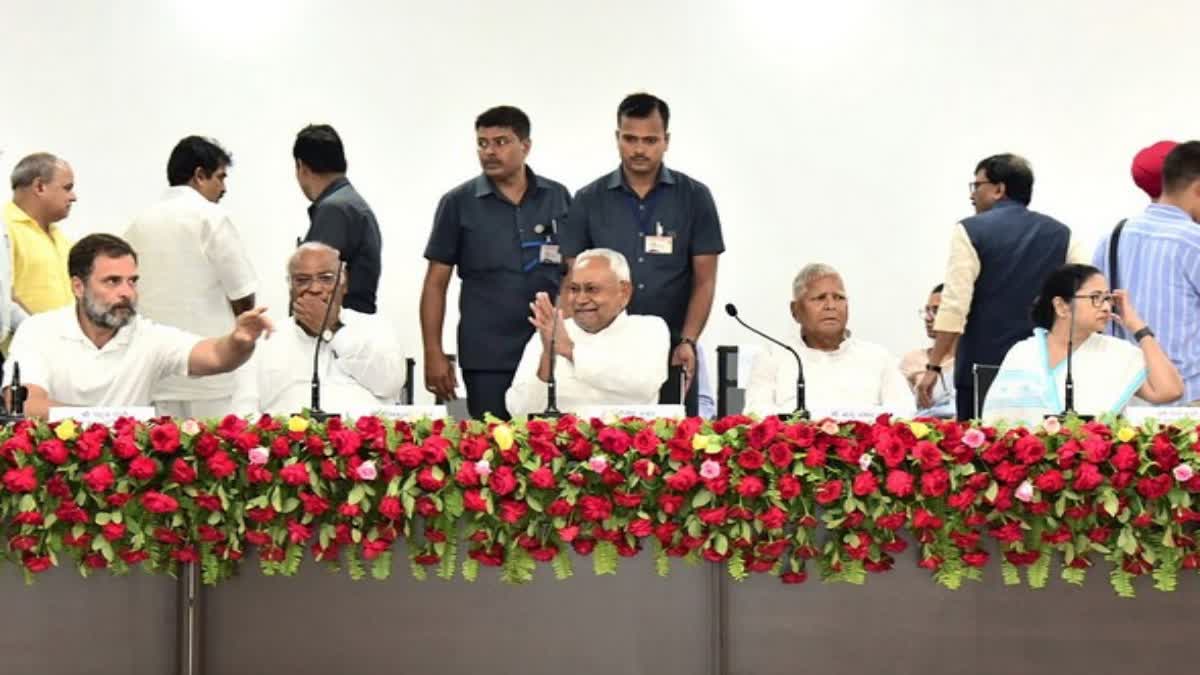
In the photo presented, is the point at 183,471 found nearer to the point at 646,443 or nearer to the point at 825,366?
the point at 646,443

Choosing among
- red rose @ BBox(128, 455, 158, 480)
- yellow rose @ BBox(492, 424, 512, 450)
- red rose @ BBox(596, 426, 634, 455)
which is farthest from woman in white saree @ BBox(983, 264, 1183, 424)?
red rose @ BBox(128, 455, 158, 480)

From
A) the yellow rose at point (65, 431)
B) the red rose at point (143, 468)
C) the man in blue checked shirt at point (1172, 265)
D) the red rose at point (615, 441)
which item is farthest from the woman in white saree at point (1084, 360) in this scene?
the yellow rose at point (65, 431)

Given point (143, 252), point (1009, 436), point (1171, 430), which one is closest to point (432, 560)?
point (1009, 436)

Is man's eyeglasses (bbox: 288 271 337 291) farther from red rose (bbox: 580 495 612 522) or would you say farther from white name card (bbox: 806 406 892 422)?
red rose (bbox: 580 495 612 522)

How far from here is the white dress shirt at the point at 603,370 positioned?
3889 millimetres

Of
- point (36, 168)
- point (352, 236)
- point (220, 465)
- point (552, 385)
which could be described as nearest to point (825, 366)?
point (552, 385)

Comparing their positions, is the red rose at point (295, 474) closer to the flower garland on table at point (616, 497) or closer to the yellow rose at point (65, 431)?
the flower garland on table at point (616, 497)

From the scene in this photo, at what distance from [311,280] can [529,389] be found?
60 centimetres

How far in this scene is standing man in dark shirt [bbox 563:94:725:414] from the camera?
4.50 metres

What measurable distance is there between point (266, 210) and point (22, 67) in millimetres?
973

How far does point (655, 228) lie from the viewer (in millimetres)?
4535

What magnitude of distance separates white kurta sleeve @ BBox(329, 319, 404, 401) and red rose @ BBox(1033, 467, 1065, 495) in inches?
71.7

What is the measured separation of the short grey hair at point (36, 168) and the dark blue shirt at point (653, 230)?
149 cm

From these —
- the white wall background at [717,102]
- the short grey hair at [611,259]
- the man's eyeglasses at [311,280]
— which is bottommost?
the man's eyeglasses at [311,280]
